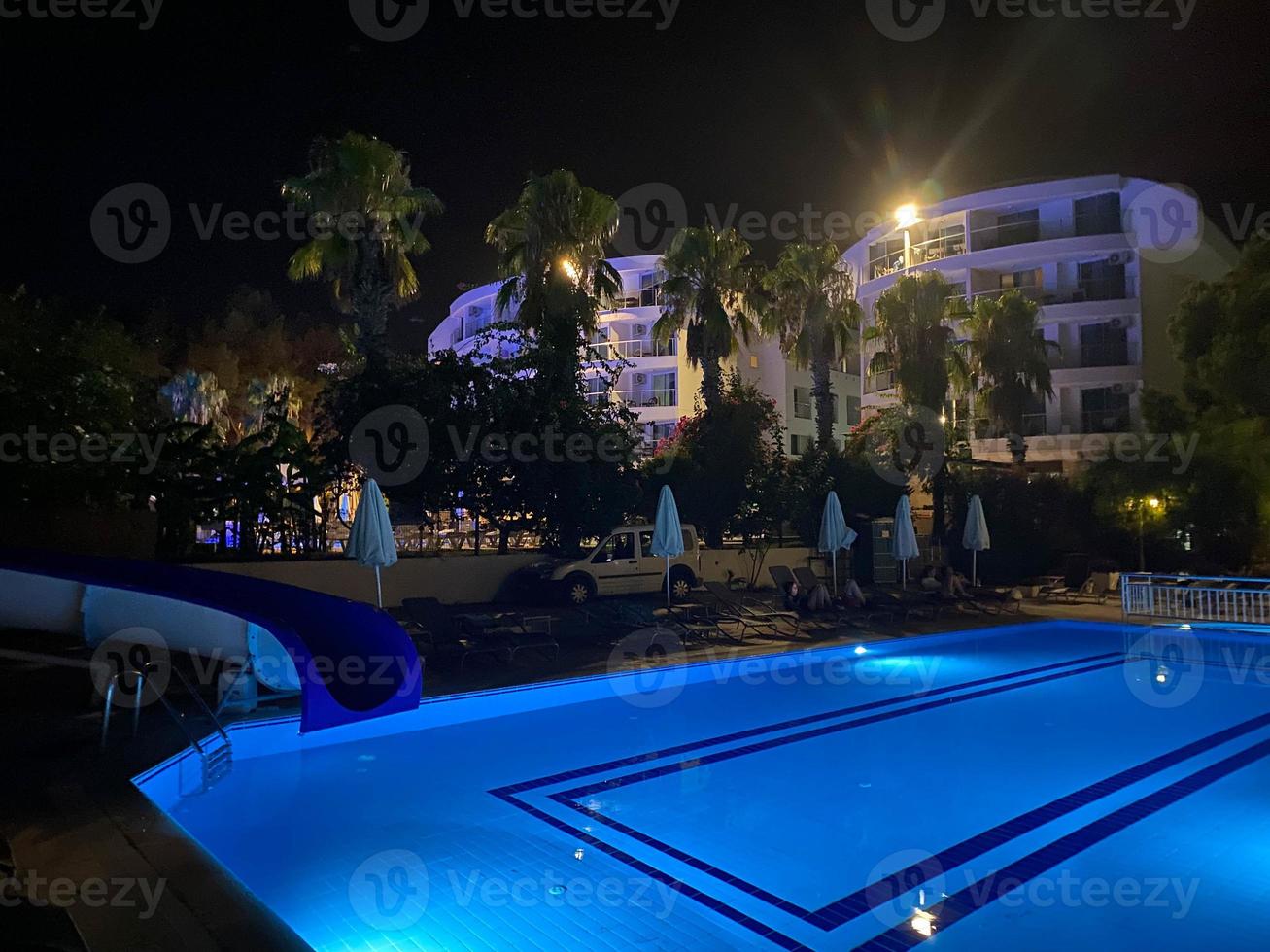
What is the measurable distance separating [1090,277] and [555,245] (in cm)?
2111

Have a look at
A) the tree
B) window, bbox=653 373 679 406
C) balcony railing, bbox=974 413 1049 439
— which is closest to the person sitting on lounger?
the tree

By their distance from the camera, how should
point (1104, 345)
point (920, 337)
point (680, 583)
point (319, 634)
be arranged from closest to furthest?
point (319, 634) < point (680, 583) < point (920, 337) < point (1104, 345)

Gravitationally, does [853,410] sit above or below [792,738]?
above

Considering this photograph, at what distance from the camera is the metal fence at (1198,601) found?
14859 millimetres

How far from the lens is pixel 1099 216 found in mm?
31578

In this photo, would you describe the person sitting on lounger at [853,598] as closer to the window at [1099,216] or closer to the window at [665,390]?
the window at [1099,216]

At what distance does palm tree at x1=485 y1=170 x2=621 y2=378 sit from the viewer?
20234 mm

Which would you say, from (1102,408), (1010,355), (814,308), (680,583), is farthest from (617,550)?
(1102,408)

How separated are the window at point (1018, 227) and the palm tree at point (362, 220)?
23.0 metres

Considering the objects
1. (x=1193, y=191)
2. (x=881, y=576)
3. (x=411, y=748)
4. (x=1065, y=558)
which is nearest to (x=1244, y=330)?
(x=1065, y=558)

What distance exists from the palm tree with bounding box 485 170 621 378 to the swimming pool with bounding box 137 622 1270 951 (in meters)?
11.3

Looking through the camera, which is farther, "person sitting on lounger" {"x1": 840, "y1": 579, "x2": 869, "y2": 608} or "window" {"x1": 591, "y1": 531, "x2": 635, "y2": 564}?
"window" {"x1": 591, "y1": 531, "x2": 635, "y2": 564}

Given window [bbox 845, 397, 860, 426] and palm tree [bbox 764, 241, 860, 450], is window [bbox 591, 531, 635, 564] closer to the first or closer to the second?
palm tree [bbox 764, 241, 860, 450]

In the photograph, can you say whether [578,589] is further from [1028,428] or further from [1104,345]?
[1104,345]
